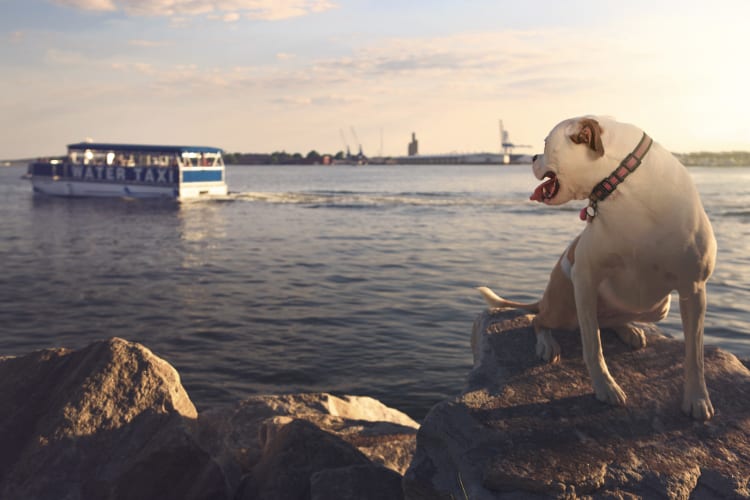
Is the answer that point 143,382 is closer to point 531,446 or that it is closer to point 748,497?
point 531,446

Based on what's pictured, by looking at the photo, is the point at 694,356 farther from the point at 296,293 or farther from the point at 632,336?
the point at 296,293

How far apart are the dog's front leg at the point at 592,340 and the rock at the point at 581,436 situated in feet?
0.35

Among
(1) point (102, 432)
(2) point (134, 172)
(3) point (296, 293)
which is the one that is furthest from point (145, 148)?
(1) point (102, 432)

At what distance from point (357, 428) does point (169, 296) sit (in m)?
10.4

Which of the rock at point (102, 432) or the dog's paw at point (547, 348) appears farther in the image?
the rock at point (102, 432)

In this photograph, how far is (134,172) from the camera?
159ft

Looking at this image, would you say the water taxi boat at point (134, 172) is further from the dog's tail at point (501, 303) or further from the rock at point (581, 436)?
the rock at point (581, 436)

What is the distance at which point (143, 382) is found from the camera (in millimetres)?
5281

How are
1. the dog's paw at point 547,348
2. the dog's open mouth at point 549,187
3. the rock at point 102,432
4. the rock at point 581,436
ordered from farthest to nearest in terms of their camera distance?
the rock at point 102,432, the dog's paw at point 547,348, the dog's open mouth at point 549,187, the rock at point 581,436

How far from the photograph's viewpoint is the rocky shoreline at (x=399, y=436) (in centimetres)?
362

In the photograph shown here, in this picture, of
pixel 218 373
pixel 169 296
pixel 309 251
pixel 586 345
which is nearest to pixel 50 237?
pixel 309 251

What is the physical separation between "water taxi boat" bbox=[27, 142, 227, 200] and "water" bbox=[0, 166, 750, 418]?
14618 millimetres

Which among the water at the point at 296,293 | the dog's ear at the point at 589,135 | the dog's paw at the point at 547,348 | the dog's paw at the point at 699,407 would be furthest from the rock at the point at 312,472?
the water at the point at 296,293

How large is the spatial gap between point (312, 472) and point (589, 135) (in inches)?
123
